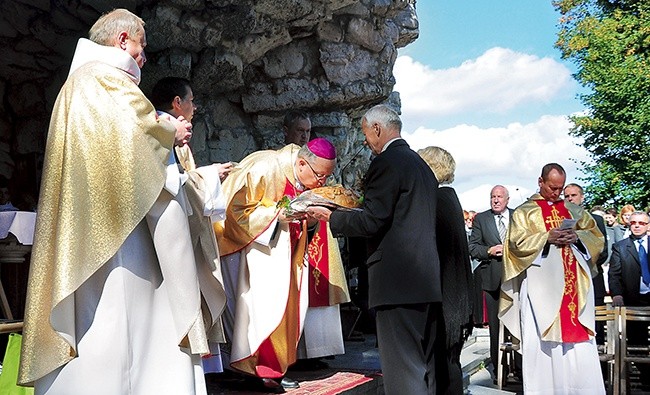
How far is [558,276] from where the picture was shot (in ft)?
21.9

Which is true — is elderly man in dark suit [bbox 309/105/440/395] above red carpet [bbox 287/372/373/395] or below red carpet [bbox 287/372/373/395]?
above

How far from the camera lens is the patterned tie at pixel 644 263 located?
8656 millimetres

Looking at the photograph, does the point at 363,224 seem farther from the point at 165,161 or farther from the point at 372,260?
the point at 165,161

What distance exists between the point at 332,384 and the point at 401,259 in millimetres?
1572

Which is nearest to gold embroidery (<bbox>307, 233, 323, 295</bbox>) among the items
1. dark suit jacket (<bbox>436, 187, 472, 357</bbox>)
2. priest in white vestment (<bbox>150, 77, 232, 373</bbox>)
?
dark suit jacket (<bbox>436, 187, 472, 357</bbox>)

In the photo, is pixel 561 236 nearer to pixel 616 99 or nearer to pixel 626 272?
pixel 626 272

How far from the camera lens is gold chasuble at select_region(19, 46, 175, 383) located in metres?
3.10

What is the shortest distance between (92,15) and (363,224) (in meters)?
5.50

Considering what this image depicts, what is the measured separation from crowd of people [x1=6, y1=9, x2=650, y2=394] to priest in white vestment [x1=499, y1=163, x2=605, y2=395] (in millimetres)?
16

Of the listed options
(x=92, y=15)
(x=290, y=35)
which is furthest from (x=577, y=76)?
(x=92, y=15)

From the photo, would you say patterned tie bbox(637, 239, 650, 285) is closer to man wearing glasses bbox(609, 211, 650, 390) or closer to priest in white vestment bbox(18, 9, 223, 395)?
man wearing glasses bbox(609, 211, 650, 390)

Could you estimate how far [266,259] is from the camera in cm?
533

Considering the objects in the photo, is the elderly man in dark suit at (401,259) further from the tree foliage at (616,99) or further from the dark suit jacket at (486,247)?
the tree foliage at (616,99)

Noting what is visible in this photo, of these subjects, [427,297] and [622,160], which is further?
[622,160]
